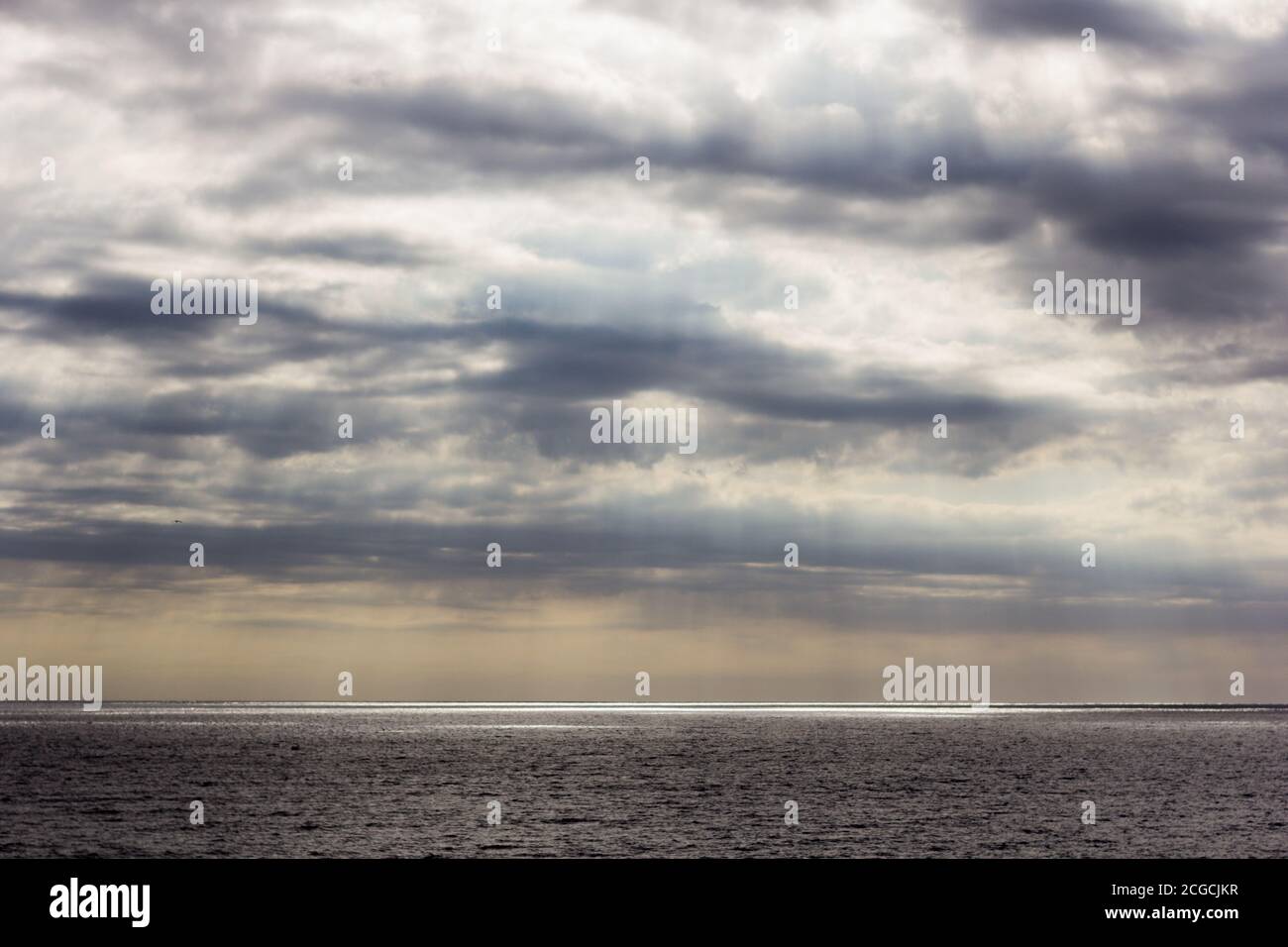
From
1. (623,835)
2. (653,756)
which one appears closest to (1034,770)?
(653,756)

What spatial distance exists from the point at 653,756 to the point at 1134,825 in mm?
79324

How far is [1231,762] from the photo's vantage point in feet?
452

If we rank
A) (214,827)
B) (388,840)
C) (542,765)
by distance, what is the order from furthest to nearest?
(542,765)
(214,827)
(388,840)
